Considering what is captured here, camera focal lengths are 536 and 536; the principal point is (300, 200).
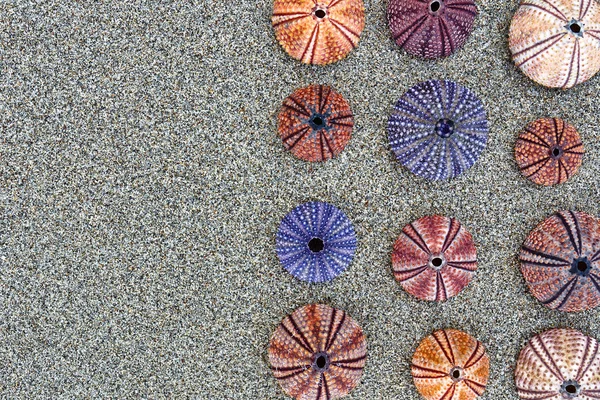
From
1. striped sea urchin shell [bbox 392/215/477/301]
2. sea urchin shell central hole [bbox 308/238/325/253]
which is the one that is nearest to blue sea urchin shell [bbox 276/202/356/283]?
sea urchin shell central hole [bbox 308/238/325/253]

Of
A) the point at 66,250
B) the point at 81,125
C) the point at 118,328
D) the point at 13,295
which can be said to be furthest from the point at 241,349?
the point at 81,125

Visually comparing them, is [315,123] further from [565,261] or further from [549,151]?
[565,261]

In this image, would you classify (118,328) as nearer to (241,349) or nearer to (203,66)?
(241,349)

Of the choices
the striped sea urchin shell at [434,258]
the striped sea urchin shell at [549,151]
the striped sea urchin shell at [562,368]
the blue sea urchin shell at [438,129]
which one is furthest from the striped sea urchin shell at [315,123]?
the striped sea urchin shell at [562,368]

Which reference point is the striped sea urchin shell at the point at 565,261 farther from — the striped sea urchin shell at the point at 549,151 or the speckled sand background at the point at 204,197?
the striped sea urchin shell at the point at 549,151

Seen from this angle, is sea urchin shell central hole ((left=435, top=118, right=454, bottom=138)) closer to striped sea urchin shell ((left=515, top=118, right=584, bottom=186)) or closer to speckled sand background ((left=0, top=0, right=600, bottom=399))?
speckled sand background ((left=0, top=0, right=600, bottom=399))

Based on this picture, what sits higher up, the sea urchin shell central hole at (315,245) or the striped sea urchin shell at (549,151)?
the striped sea urchin shell at (549,151)
